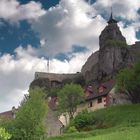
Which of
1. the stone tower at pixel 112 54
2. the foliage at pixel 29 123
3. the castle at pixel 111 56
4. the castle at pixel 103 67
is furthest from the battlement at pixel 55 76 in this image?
the foliage at pixel 29 123

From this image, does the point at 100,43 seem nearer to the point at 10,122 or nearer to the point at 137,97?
the point at 137,97

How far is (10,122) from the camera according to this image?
8975cm

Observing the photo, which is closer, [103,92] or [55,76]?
[103,92]

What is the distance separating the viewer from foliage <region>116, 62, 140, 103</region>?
113775 mm

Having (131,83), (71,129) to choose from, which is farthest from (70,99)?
(71,129)

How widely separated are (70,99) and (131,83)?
16460mm

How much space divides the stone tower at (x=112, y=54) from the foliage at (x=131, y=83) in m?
37.3

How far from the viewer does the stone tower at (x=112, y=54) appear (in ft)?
522

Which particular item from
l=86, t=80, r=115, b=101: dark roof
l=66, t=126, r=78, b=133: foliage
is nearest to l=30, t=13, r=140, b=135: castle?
l=86, t=80, r=115, b=101: dark roof

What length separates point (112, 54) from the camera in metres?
162

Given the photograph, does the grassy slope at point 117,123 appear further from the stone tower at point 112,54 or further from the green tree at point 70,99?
the stone tower at point 112,54

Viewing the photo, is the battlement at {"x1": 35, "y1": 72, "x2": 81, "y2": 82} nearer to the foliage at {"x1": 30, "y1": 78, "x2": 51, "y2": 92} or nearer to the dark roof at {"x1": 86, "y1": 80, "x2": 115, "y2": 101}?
Answer: the foliage at {"x1": 30, "y1": 78, "x2": 51, "y2": 92}

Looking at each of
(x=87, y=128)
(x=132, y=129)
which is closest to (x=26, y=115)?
(x=87, y=128)

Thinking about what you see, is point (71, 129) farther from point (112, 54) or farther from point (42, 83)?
point (42, 83)
